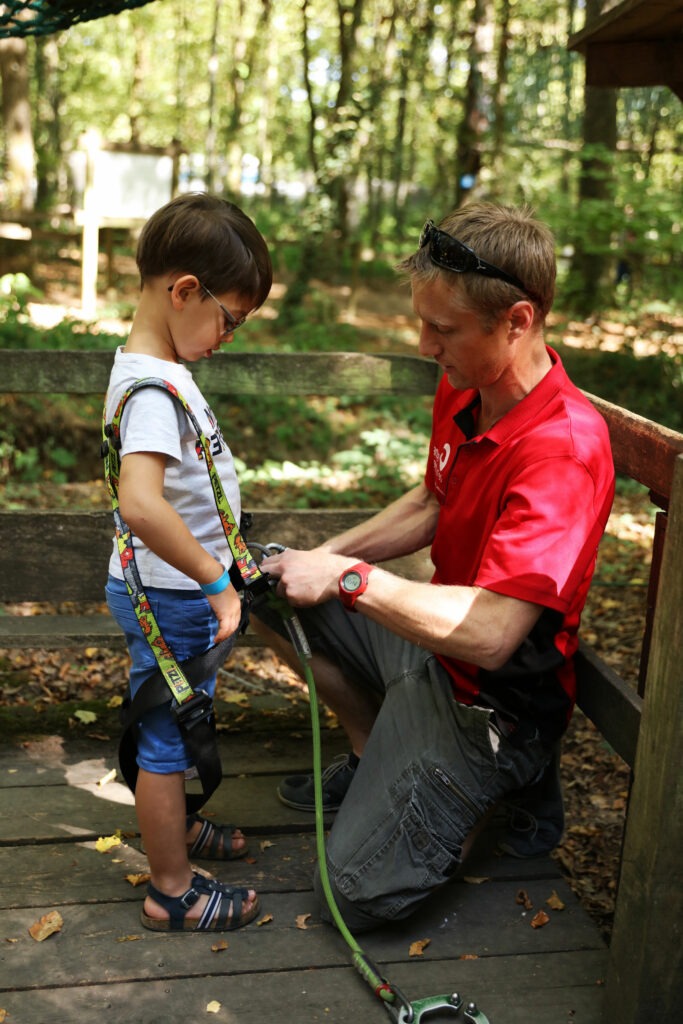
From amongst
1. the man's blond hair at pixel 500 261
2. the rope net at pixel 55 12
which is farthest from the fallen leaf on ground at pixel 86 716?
the rope net at pixel 55 12

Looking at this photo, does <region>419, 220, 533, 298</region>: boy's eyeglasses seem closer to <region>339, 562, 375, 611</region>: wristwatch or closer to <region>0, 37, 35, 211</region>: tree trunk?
<region>339, 562, 375, 611</region>: wristwatch

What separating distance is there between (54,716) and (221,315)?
173 cm

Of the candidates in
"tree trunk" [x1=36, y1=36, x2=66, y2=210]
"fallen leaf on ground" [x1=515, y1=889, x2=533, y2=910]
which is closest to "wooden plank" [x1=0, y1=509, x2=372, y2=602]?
"fallen leaf on ground" [x1=515, y1=889, x2=533, y2=910]

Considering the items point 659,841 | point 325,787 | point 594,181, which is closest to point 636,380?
point 594,181

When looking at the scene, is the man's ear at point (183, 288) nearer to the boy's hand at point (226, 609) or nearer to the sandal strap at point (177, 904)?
the boy's hand at point (226, 609)

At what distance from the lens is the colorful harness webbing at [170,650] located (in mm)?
2252

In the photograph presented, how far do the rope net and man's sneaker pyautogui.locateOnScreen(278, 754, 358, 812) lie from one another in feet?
7.98

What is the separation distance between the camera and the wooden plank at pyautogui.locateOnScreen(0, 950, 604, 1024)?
2115 millimetres

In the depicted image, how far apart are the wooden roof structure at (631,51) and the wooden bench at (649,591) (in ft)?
3.72

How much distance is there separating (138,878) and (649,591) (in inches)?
58.9

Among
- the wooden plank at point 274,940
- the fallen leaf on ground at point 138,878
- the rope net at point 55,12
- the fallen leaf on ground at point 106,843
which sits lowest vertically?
the fallen leaf on ground at point 106,843

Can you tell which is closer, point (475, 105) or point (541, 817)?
point (541, 817)

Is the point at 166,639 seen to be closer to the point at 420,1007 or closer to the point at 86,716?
the point at 420,1007

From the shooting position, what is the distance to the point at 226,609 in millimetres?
2203
